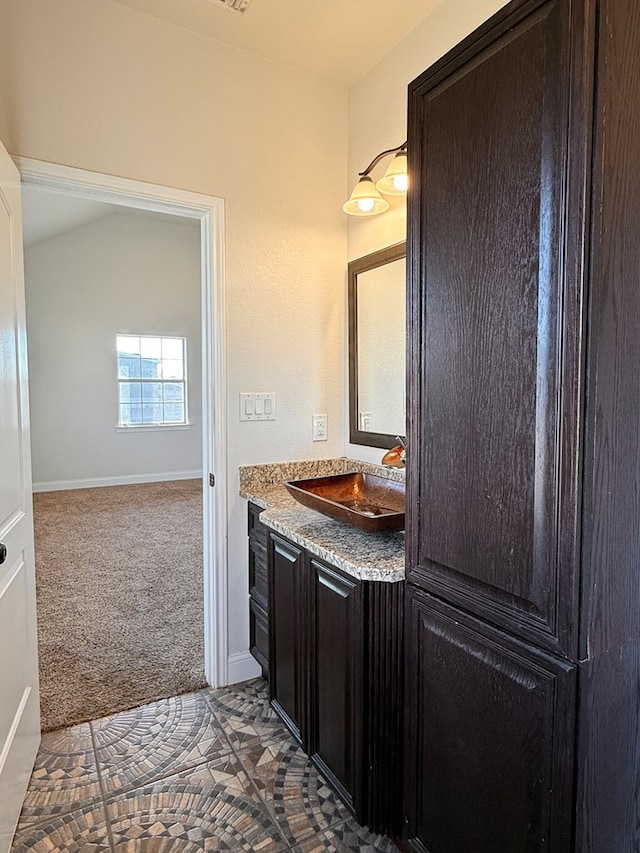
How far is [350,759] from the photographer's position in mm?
1533

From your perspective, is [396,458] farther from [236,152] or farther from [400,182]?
[236,152]

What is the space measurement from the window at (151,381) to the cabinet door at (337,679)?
Answer: 20.2ft

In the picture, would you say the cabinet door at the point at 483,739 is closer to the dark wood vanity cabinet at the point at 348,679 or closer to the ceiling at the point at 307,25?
the dark wood vanity cabinet at the point at 348,679

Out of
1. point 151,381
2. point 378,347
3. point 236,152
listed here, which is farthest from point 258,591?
point 151,381

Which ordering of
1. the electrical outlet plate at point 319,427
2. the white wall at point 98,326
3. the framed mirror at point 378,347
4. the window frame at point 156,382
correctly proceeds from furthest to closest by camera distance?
the window frame at point 156,382 < the white wall at point 98,326 < the electrical outlet plate at point 319,427 < the framed mirror at point 378,347

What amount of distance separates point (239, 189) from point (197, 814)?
8.00 ft

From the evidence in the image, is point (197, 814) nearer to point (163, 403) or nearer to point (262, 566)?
point (262, 566)

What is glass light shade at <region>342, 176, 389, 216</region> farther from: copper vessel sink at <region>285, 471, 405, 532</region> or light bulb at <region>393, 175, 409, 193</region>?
copper vessel sink at <region>285, 471, 405, 532</region>

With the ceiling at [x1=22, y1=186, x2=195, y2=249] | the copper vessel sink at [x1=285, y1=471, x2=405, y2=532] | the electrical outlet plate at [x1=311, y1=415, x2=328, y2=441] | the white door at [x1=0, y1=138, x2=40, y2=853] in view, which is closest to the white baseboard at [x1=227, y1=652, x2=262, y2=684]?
the white door at [x1=0, y1=138, x2=40, y2=853]

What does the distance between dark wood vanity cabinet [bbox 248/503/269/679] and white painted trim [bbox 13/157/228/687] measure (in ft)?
0.40

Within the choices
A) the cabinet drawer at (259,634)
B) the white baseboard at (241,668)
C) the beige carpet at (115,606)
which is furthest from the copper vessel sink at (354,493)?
the beige carpet at (115,606)

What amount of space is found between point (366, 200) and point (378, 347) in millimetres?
647

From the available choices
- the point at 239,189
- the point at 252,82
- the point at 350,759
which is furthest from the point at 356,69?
the point at 350,759

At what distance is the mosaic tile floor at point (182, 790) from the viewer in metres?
1.54
